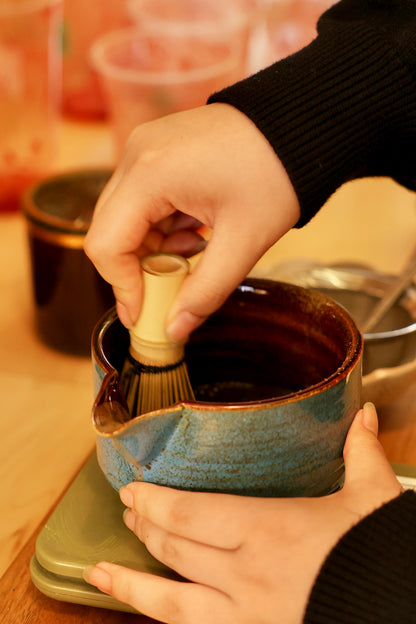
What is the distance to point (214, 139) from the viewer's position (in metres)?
0.48

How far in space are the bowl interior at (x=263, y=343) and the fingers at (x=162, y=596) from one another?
141 mm

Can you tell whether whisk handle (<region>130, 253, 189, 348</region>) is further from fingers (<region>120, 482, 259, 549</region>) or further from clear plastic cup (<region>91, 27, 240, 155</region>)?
clear plastic cup (<region>91, 27, 240, 155</region>)

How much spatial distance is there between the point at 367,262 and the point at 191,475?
594 millimetres

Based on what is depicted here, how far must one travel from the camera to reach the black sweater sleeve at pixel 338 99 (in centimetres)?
50

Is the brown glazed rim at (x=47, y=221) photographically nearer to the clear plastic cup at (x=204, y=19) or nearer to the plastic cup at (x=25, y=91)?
the plastic cup at (x=25, y=91)

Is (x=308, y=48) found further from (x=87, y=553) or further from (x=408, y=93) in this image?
(x=87, y=553)

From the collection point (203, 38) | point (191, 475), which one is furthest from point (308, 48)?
point (203, 38)

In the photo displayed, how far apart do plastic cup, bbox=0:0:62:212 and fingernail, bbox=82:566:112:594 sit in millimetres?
744

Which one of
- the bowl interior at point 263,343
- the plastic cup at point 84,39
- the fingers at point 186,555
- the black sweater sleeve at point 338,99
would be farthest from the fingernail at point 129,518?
the plastic cup at point 84,39

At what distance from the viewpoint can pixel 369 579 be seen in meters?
0.42

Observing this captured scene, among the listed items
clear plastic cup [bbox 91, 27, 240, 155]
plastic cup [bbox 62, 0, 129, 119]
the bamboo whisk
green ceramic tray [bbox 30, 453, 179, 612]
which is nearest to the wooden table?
green ceramic tray [bbox 30, 453, 179, 612]

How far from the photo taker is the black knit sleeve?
41 cm

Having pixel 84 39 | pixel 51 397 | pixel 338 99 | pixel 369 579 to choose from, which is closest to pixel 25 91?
pixel 84 39

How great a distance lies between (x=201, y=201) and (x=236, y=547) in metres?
0.22
